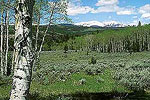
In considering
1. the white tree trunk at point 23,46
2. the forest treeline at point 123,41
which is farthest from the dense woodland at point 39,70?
the forest treeline at point 123,41

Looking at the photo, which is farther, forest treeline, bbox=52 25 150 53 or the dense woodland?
forest treeline, bbox=52 25 150 53

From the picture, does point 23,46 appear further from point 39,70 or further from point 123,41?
point 123,41

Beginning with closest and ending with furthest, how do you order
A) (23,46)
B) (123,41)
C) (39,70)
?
(23,46) < (39,70) < (123,41)

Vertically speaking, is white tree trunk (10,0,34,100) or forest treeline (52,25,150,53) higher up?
white tree trunk (10,0,34,100)

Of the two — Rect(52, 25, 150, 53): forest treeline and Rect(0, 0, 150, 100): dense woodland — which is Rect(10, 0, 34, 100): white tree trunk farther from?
Rect(52, 25, 150, 53): forest treeline

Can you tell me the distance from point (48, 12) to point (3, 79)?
743 cm

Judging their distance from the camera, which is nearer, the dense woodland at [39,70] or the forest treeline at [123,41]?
the dense woodland at [39,70]

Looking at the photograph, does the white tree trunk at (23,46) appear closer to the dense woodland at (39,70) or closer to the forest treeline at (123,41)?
the dense woodland at (39,70)

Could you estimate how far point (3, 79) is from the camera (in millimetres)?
23297

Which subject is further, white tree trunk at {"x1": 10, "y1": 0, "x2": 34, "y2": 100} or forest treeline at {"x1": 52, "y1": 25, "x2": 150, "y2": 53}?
forest treeline at {"x1": 52, "y1": 25, "x2": 150, "y2": 53}

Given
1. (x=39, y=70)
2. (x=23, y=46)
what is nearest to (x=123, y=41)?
(x=39, y=70)

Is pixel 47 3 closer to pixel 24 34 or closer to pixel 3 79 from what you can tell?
pixel 3 79

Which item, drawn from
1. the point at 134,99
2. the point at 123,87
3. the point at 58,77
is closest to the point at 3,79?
the point at 58,77

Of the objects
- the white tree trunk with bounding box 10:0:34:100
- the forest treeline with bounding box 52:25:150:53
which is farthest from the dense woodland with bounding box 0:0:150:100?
the forest treeline with bounding box 52:25:150:53
